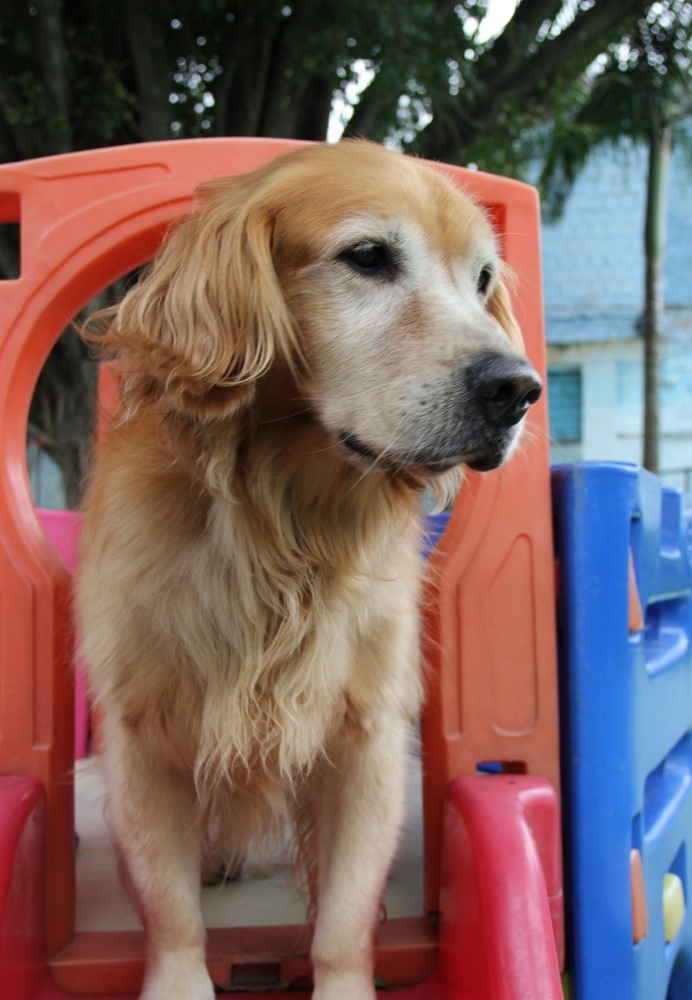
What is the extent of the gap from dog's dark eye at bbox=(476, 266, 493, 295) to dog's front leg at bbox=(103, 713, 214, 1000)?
40.9 inches

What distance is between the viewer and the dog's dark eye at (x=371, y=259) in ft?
5.11

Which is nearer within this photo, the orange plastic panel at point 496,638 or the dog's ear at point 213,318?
the dog's ear at point 213,318

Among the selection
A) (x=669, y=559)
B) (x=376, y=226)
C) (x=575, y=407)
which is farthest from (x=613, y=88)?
(x=376, y=226)

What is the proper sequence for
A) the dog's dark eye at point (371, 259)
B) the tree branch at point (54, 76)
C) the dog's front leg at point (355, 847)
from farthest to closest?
the tree branch at point (54, 76), the dog's front leg at point (355, 847), the dog's dark eye at point (371, 259)

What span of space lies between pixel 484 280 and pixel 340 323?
1.35ft

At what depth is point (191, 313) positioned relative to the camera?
5.03 feet

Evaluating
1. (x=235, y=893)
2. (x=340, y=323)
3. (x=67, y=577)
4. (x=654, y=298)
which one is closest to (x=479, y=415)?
(x=340, y=323)

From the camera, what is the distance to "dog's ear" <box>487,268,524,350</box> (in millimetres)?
1897

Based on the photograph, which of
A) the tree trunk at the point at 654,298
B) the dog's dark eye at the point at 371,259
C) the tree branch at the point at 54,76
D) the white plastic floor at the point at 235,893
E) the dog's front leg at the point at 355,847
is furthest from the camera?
the tree trunk at the point at 654,298

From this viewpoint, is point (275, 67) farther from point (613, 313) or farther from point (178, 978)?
point (613, 313)

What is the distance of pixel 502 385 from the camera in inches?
56.9

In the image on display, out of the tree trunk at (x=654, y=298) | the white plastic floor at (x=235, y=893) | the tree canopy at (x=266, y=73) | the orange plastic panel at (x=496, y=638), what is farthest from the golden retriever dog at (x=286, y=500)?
the tree trunk at (x=654, y=298)

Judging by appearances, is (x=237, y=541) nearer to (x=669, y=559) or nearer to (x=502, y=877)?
(x=502, y=877)

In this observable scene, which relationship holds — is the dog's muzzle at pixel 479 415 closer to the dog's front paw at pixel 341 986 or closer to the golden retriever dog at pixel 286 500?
the golden retriever dog at pixel 286 500
